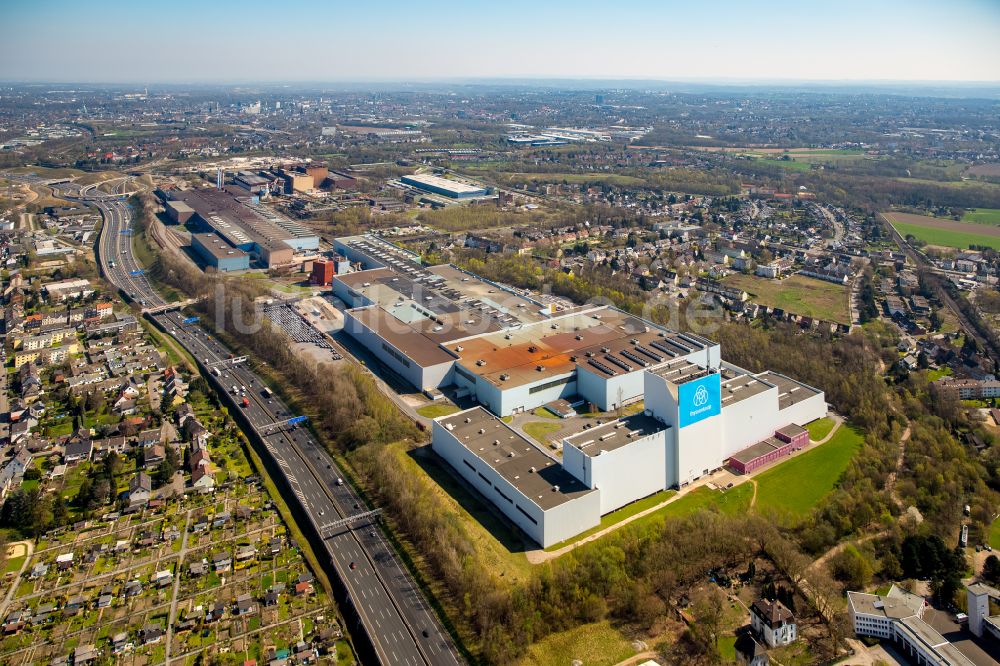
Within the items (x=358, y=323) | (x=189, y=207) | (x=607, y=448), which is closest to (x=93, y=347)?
(x=358, y=323)

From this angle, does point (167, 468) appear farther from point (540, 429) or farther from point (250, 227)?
point (250, 227)

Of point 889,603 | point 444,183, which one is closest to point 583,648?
point 889,603

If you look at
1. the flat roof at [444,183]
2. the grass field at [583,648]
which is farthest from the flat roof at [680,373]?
the flat roof at [444,183]

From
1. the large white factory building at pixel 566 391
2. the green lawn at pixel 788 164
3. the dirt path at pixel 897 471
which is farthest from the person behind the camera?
the green lawn at pixel 788 164

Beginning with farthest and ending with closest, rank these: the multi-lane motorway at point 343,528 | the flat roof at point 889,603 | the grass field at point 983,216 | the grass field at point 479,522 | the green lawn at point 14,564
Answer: the grass field at point 983,216
the grass field at point 479,522
the green lawn at point 14,564
the multi-lane motorway at point 343,528
the flat roof at point 889,603

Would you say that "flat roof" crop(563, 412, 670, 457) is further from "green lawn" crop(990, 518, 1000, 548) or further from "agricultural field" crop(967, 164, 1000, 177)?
"agricultural field" crop(967, 164, 1000, 177)

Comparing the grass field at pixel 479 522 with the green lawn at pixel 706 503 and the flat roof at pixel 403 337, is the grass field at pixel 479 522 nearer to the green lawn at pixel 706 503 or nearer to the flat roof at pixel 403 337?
the green lawn at pixel 706 503

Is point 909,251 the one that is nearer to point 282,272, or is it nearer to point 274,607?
point 282,272
